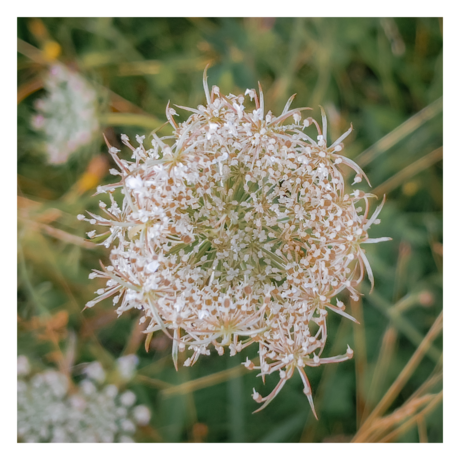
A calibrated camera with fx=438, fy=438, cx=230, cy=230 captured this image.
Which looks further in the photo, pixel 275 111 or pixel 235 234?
pixel 275 111

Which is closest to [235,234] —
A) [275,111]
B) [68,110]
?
[275,111]

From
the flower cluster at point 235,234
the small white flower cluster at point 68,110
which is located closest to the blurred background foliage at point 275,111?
the small white flower cluster at point 68,110

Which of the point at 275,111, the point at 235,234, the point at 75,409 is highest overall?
the point at 275,111

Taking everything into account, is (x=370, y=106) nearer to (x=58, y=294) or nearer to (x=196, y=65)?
(x=196, y=65)

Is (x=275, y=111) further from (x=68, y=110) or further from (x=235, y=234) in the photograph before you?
(x=68, y=110)
